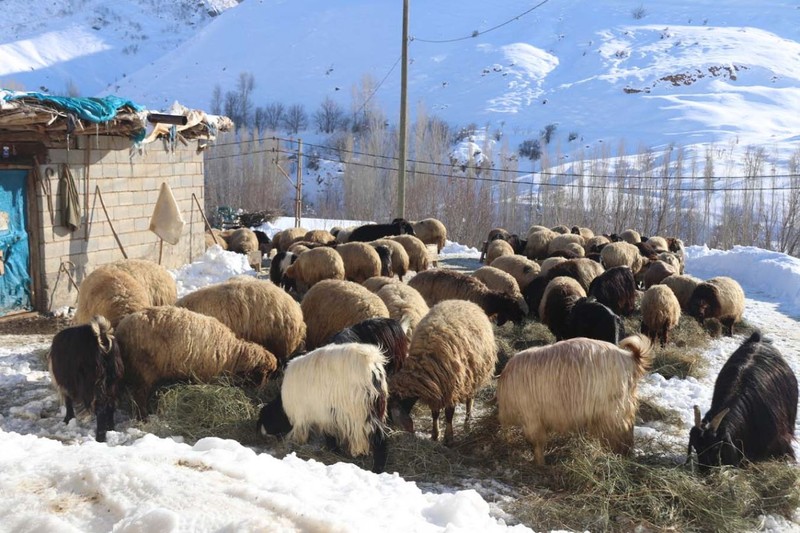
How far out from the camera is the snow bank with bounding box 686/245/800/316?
1747cm

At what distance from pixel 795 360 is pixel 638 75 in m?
70.2

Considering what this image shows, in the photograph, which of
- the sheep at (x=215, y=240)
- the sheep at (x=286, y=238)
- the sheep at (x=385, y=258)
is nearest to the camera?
the sheep at (x=385, y=258)

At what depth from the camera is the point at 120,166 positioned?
42.7 feet

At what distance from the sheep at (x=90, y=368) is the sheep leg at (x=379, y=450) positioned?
261cm

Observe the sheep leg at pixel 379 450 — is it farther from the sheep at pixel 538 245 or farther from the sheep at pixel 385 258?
the sheep at pixel 538 245

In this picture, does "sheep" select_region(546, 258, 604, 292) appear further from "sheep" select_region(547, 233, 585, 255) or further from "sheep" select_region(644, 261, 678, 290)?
"sheep" select_region(547, 233, 585, 255)

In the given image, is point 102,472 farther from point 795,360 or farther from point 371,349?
point 795,360

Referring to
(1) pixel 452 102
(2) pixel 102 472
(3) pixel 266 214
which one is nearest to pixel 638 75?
(1) pixel 452 102

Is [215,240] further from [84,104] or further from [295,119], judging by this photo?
[295,119]

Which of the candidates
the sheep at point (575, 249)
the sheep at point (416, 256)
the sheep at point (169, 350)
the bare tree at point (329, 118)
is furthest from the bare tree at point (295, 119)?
the sheep at point (169, 350)

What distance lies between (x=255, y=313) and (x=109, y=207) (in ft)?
19.3

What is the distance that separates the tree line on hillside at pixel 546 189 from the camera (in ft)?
116

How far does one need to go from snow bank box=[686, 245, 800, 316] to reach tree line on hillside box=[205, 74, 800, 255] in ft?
36.6

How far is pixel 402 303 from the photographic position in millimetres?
9148
